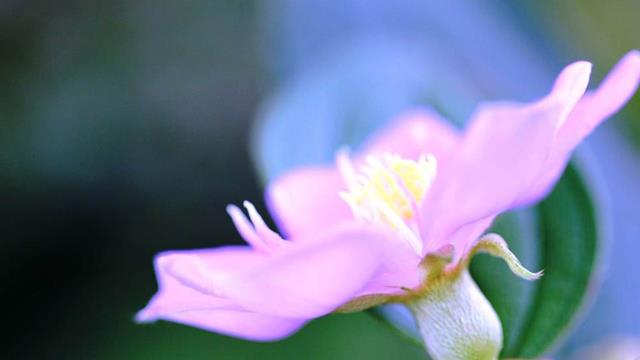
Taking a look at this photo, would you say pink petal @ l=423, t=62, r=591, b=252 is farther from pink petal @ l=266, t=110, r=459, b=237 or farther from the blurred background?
the blurred background

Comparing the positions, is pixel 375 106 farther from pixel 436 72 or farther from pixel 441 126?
pixel 441 126

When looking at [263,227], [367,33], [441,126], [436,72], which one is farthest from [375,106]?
[263,227]

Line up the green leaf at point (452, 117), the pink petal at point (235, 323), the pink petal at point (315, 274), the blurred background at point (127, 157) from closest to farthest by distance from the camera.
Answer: the pink petal at point (315, 274) < the pink petal at point (235, 323) < the green leaf at point (452, 117) < the blurred background at point (127, 157)

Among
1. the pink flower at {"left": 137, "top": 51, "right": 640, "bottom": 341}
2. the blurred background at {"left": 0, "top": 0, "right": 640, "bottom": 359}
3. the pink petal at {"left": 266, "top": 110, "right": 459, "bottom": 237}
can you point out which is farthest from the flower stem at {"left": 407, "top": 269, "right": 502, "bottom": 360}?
the blurred background at {"left": 0, "top": 0, "right": 640, "bottom": 359}

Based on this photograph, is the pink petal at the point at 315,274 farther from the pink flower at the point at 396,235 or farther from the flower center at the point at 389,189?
the flower center at the point at 389,189

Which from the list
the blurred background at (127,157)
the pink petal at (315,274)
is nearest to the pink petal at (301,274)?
the pink petal at (315,274)

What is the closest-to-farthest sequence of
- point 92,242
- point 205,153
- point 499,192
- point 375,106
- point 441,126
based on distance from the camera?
point 499,192
point 441,126
point 375,106
point 92,242
point 205,153

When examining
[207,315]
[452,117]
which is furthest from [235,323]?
[452,117]
